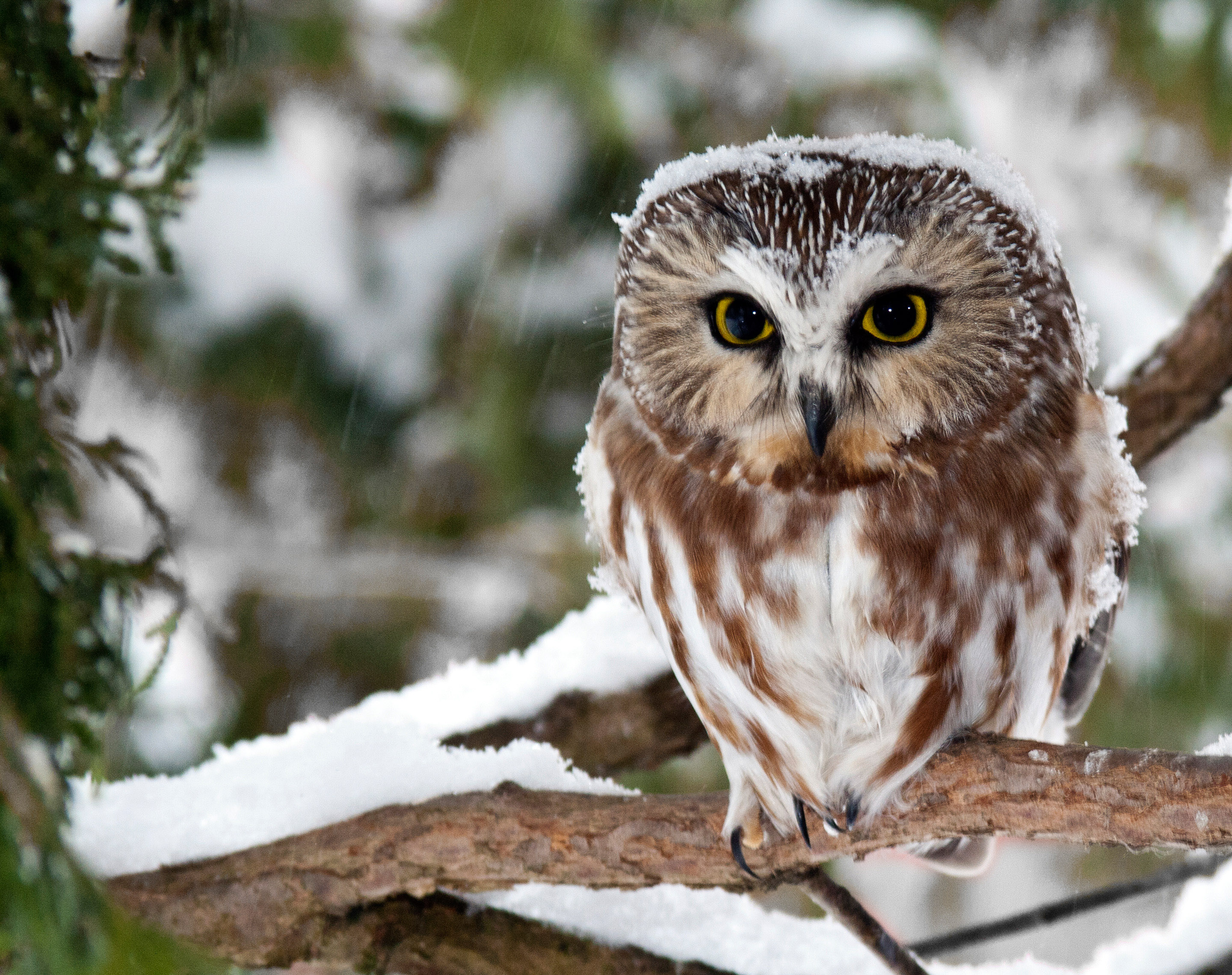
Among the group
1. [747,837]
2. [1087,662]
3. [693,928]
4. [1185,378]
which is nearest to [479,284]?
[1185,378]

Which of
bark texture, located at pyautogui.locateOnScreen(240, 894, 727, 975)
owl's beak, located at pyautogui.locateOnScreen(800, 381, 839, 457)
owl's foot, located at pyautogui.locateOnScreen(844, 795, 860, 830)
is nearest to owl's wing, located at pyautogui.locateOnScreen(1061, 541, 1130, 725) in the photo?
owl's foot, located at pyautogui.locateOnScreen(844, 795, 860, 830)

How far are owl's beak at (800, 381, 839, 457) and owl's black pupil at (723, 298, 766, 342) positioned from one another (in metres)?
0.11

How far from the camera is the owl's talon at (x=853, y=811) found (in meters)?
1.52

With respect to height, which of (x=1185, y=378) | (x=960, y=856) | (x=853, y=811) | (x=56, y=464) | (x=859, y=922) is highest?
(x=1185, y=378)

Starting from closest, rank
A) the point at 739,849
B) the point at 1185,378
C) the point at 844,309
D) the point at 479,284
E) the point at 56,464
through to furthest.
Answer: the point at 56,464 → the point at 844,309 → the point at 739,849 → the point at 1185,378 → the point at 479,284

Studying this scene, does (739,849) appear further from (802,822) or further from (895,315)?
(895,315)

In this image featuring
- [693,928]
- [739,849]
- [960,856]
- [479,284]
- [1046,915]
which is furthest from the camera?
[479,284]

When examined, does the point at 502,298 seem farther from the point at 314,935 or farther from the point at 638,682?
the point at 314,935

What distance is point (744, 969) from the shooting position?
1702 millimetres

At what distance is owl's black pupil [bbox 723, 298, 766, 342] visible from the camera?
4.50 ft

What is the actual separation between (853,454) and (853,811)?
1.63 ft

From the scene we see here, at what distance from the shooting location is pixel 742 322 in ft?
4.52

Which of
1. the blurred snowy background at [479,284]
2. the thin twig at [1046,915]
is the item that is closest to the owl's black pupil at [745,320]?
the thin twig at [1046,915]

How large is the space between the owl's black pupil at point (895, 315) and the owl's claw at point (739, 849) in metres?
0.68
